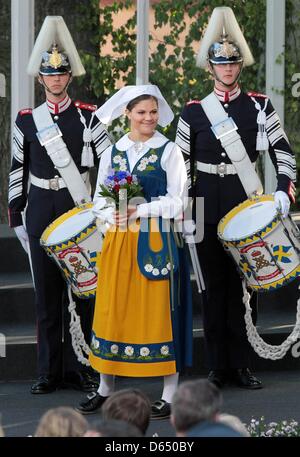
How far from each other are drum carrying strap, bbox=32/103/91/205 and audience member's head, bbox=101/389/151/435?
7.86 feet

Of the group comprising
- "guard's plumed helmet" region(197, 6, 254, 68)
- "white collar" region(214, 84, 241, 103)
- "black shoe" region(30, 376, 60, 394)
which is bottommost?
"black shoe" region(30, 376, 60, 394)

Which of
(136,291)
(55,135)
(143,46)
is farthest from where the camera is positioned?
(143,46)

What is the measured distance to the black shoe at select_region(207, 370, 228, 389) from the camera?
6.83m

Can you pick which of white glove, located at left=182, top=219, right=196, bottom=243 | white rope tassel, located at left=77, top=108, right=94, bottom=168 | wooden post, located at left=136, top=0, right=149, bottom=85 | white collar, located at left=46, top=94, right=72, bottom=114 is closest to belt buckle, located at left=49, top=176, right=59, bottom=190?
white rope tassel, located at left=77, top=108, right=94, bottom=168

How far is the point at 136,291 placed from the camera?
6.20 meters

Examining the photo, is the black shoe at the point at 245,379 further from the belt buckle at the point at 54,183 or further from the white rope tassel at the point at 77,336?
the belt buckle at the point at 54,183

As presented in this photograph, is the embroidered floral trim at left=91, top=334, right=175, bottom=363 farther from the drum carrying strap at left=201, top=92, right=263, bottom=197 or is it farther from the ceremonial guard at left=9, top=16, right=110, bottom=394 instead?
the drum carrying strap at left=201, top=92, right=263, bottom=197

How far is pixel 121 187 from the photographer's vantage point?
608 centimetres

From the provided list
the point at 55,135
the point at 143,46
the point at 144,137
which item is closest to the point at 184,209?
the point at 144,137

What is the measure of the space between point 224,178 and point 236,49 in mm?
634

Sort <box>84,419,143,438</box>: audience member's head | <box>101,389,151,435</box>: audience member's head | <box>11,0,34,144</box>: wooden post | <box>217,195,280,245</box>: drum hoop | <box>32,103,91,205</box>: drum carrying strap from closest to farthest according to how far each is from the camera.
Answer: <box>84,419,143,438</box>: audience member's head, <box>101,389,151,435</box>: audience member's head, <box>217,195,280,245</box>: drum hoop, <box>32,103,91,205</box>: drum carrying strap, <box>11,0,34,144</box>: wooden post

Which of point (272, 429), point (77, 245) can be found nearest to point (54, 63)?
point (77, 245)

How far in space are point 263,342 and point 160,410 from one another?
80cm

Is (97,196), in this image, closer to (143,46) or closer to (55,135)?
(55,135)
